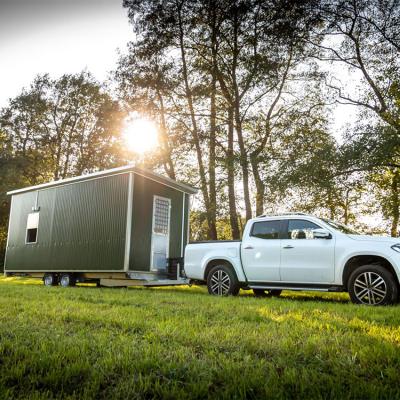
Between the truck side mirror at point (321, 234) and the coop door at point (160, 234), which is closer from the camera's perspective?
the truck side mirror at point (321, 234)

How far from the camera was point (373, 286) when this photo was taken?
7406 mm

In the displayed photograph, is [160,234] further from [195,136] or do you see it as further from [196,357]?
[196,357]

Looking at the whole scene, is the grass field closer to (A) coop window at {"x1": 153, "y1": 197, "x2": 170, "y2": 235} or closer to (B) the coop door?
(B) the coop door

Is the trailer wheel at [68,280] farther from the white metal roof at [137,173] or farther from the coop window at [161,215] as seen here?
the coop window at [161,215]

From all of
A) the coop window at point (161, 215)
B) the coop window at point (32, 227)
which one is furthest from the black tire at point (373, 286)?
the coop window at point (32, 227)

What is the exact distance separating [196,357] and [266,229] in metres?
6.23

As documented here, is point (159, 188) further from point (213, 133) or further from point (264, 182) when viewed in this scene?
point (213, 133)

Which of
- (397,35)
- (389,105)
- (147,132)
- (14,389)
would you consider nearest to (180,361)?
(14,389)

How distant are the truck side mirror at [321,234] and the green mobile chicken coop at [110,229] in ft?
17.8

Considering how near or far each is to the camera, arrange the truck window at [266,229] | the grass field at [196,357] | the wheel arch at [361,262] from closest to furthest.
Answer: the grass field at [196,357], the wheel arch at [361,262], the truck window at [266,229]

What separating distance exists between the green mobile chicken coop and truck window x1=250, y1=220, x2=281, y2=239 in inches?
155

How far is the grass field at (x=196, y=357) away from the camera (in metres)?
2.58

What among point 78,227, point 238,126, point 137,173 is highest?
point 238,126

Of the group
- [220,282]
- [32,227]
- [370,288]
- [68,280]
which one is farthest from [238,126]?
[370,288]
